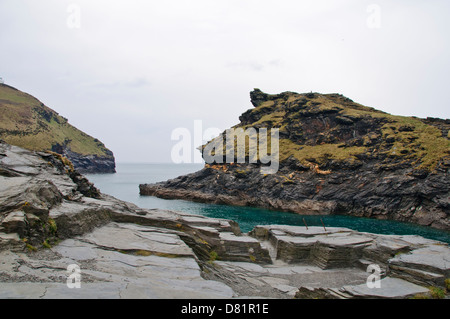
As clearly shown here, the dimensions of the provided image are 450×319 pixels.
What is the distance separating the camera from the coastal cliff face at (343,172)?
60875 millimetres

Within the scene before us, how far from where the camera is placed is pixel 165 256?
14.8 m

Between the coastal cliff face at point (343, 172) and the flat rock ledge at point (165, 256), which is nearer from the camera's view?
the flat rock ledge at point (165, 256)

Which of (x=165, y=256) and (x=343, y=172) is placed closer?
(x=165, y=256)

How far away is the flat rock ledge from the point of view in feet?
31.9

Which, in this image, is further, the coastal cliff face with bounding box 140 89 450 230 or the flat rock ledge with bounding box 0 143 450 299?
the coastal cliff face with bounding box 140 89 450 230

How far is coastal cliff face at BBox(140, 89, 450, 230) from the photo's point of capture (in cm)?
6088

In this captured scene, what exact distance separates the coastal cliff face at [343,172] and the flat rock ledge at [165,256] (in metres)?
43.8

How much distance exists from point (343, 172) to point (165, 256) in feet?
229

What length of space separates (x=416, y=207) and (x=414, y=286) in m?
55.1

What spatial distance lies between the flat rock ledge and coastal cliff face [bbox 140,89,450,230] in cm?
4384

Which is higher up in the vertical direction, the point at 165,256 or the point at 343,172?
the point at 343,172
